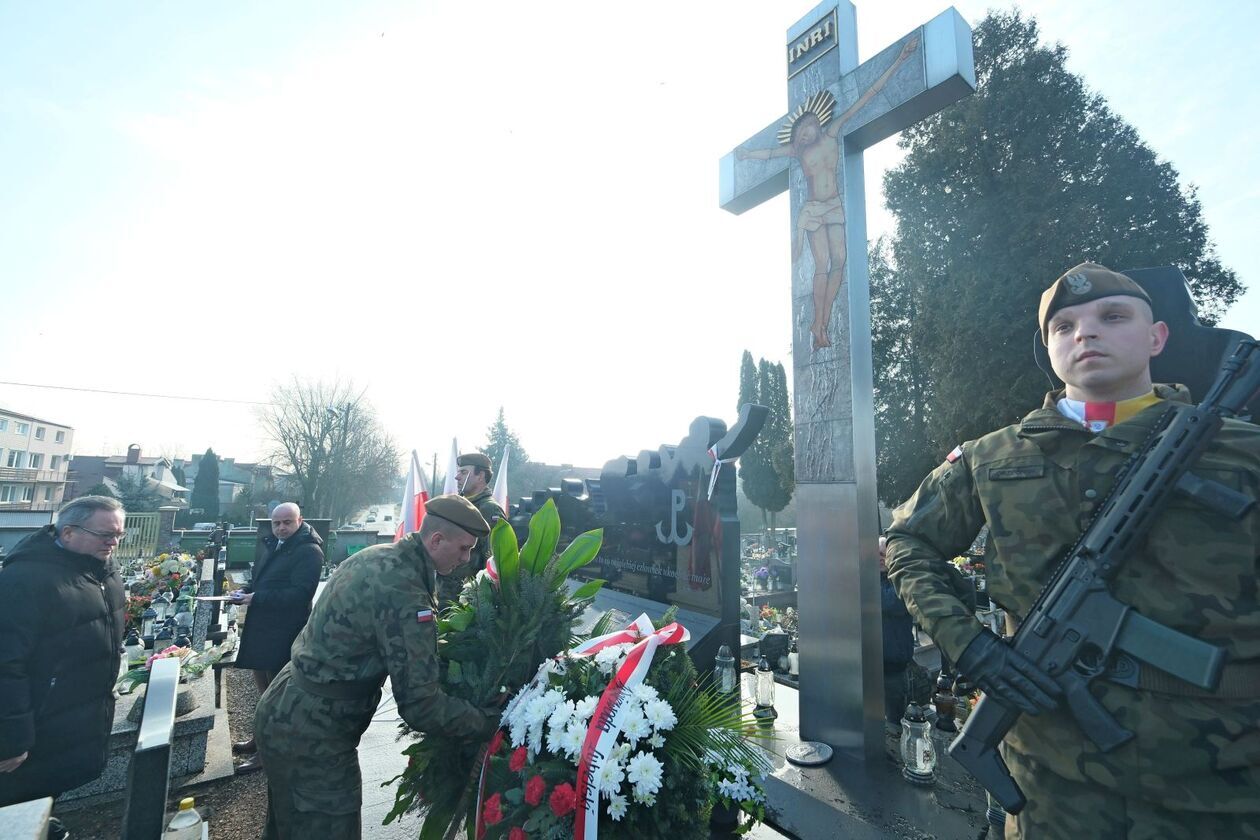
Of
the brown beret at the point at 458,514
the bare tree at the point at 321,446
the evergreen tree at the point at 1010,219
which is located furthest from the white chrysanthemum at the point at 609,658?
the bare tree at the point at 321,446

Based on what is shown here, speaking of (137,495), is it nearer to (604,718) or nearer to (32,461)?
(32,461)

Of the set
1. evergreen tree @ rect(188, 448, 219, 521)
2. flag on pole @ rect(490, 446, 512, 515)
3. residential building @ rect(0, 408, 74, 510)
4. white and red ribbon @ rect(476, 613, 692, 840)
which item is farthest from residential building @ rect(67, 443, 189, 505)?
white and red ribbon @ rect(476, 613, 692, 840)

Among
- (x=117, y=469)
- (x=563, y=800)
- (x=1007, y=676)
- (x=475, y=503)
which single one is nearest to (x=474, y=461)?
(x=475, y=503)

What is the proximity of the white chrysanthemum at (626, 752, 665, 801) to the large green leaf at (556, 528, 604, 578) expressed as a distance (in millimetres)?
984

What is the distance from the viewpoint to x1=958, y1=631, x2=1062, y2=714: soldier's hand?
1.64 metres

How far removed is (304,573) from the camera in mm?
5062

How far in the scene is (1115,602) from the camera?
1.60 metres

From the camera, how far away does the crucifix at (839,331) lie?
14.7 ft

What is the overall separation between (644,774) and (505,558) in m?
1.17

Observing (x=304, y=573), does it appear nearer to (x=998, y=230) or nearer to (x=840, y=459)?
(x=840, y=459)

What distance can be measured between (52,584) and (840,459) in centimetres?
532

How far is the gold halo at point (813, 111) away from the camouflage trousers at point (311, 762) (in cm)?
595

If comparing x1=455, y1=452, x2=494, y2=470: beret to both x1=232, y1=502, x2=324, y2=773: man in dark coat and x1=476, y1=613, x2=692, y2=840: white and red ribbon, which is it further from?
x1=476, y1=613, x2=692, y2=840: white and red ribbon

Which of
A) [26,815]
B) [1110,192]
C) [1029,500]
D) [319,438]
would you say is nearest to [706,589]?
[1029,500]
